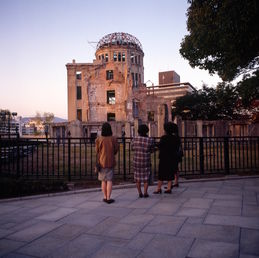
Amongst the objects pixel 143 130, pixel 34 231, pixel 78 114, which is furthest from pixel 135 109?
pixel 34 231

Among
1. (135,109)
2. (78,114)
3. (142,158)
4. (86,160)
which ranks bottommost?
(86,160)

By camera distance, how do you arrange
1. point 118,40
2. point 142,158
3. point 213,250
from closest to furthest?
point 213,250
point 142,158
point 118,40

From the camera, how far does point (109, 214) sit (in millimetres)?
5117

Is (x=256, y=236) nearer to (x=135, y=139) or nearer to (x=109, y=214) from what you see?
(x=109, y=214)

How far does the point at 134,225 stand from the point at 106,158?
1.96 m

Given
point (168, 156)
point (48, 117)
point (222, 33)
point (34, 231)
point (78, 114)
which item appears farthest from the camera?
point (48, 117)

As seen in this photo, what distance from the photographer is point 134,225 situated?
442cm

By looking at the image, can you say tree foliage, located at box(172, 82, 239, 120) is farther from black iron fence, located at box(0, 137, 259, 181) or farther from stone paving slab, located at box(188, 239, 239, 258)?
stone paving slab, located at box(188, 239, 239, 258)

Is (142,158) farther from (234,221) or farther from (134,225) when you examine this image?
(234,221)

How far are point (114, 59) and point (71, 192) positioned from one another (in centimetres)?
4924

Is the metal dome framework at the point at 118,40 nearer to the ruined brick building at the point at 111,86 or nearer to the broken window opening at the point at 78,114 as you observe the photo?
the ruined brick building at the point at 111,86

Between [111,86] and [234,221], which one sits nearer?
[234,221]

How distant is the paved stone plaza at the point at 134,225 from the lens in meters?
3.45

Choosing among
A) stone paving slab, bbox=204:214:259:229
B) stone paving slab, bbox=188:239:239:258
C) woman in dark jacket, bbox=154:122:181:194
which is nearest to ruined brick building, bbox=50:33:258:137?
woman in dark jacket, bbox=154:122:181:194
